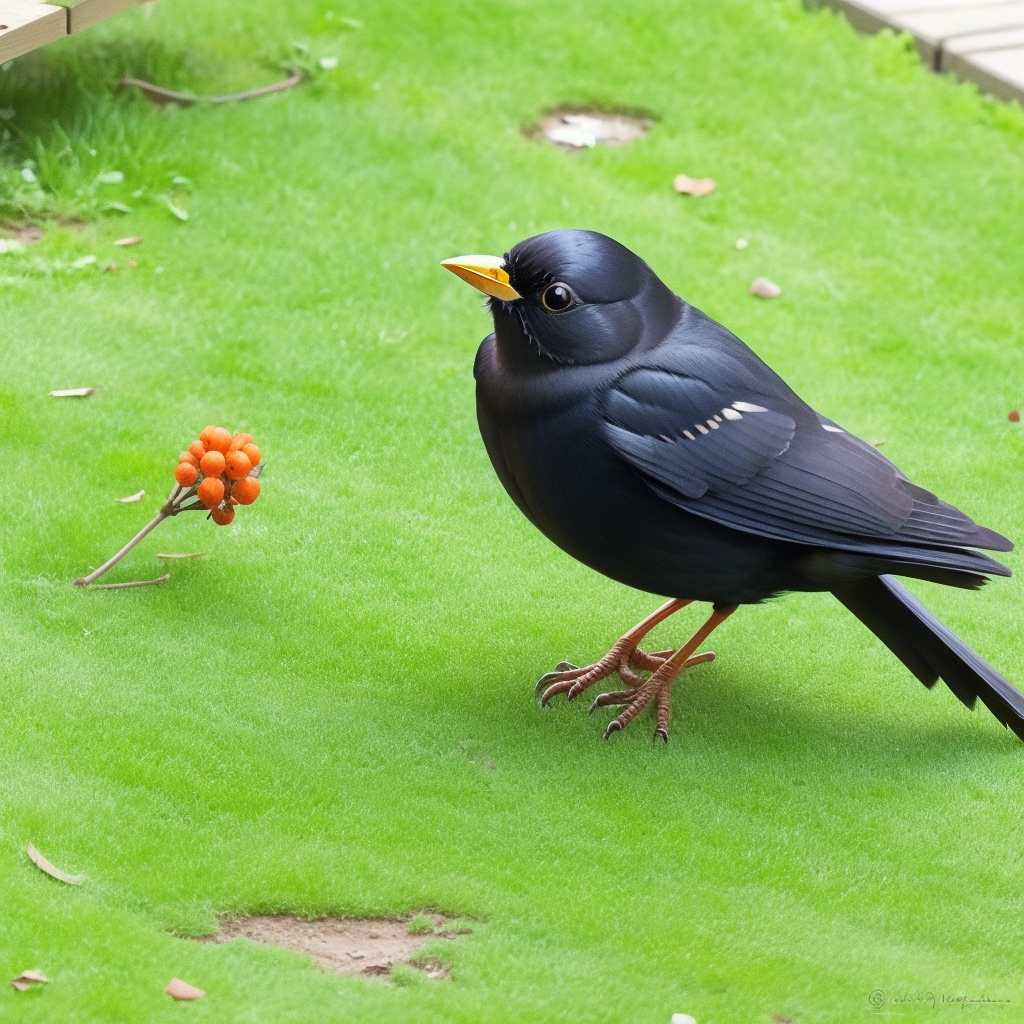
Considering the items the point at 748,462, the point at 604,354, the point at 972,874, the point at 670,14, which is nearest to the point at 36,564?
the point at 604,354

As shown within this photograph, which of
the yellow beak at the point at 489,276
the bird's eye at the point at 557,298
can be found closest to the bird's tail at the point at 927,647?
the bird's eye at the point at 557,298

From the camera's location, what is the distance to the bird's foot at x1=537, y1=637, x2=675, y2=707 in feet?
13.1

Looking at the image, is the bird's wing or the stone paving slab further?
the stone paving slab

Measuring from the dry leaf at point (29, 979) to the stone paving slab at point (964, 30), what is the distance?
6.53m

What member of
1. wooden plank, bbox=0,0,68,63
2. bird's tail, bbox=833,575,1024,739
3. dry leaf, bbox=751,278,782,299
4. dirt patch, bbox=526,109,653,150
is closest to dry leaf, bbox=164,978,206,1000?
bird's tail, bbox=833,575,1024,739

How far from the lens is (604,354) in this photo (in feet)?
11.8

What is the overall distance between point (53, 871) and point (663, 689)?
1659 mm

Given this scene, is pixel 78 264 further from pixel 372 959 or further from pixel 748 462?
pixel 372 959

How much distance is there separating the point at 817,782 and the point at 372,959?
1.34 metres

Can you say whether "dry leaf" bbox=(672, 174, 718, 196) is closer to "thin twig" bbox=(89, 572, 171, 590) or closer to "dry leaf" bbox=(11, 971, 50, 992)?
"thin twig" bbox=(89, 572, 171, 590)

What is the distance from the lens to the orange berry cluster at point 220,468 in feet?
13.0

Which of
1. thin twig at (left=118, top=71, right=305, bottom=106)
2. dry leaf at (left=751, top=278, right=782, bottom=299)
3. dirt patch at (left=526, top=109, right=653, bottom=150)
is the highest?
thin twig at (left=118, top=71, right=305, bottom=106)

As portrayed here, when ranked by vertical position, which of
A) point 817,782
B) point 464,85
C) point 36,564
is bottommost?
point 817,782

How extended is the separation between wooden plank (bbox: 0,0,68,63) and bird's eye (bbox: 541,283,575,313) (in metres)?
2.88
